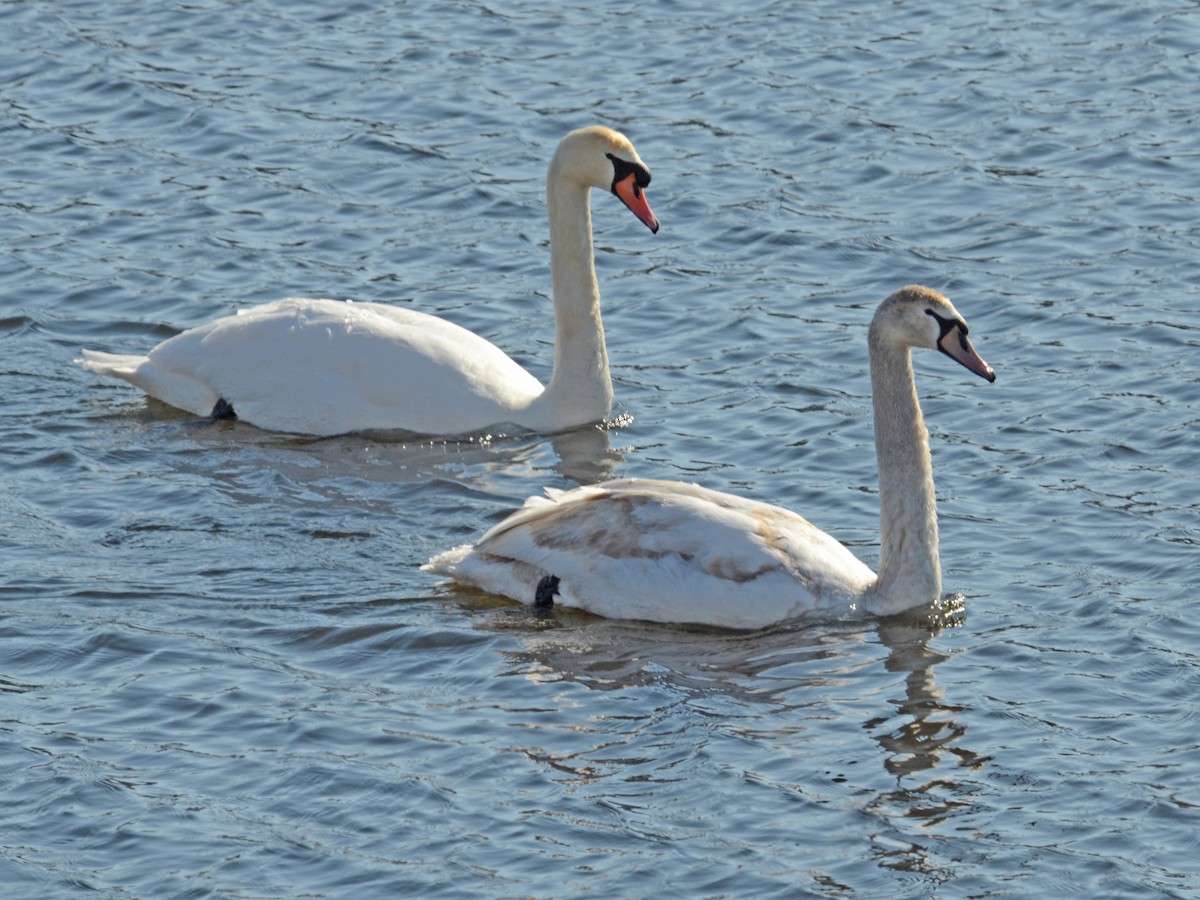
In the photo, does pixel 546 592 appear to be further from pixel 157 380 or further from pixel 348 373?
pixel 157 380

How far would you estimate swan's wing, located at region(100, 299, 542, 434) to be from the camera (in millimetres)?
13039

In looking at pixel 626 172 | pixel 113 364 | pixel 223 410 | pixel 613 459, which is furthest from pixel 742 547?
pixel 113 364

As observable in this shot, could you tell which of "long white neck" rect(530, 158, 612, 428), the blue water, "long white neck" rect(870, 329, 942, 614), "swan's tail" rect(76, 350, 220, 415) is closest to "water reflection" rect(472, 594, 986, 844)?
the blue water

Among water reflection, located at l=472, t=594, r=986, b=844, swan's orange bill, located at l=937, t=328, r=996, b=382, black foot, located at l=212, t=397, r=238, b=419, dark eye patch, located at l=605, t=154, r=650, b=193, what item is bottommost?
water reflection, located at l=472, t=594, r=986, b=844

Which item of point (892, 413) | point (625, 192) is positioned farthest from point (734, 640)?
point (625, 192)

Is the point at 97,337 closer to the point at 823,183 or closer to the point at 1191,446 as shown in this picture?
the point at 823,183

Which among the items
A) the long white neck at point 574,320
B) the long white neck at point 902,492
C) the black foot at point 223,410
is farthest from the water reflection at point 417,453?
the long white neck at point 902,492

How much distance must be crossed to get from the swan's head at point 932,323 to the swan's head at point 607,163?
2.95m

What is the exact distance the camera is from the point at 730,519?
10.5m

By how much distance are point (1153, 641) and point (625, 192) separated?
15.1 ft

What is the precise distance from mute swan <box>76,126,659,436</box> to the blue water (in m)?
0.20

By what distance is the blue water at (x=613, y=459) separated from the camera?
8625mm

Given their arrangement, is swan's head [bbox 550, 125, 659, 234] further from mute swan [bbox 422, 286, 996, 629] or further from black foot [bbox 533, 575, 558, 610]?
black foot [bbox 533, 575, 558, 610]

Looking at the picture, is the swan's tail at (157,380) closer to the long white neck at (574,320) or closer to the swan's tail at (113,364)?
the swan's tail at (113,364)
